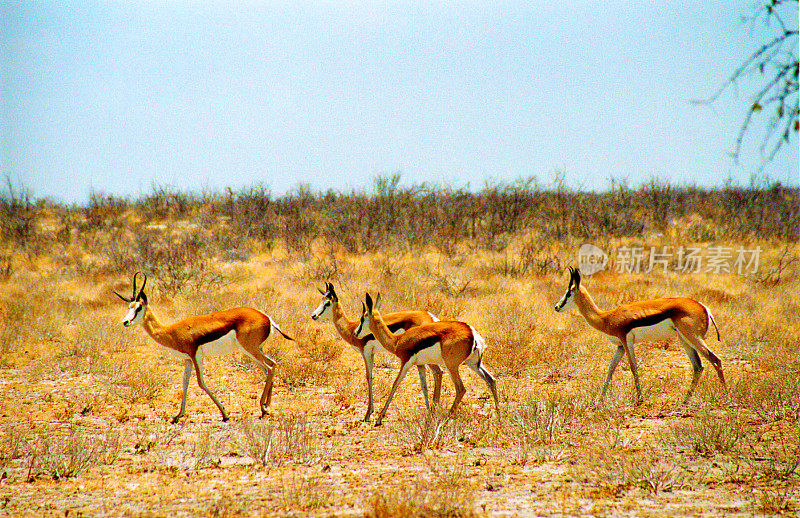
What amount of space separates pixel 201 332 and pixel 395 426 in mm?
2616

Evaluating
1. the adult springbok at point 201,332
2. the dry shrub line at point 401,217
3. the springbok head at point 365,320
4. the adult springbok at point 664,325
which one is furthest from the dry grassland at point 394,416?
the dry shrub line at point 401,217

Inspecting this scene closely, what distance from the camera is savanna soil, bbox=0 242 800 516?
15.1 ft

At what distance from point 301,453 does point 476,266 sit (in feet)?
42.0

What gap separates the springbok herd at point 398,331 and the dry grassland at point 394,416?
0.42 m

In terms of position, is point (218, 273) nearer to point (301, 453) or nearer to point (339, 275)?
point (339, 275)

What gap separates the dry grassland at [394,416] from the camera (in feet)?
15.3

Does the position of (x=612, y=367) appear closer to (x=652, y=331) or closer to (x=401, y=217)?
(x=652, y=331)

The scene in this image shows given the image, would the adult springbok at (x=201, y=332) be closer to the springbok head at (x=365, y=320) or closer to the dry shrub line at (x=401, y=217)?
the springbok head at (x=365, y=320)

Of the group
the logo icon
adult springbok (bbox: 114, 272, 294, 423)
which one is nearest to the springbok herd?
adult springbok (bbox: 114, 272, 294, 423)

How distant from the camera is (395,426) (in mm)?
6742

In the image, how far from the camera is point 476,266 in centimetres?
1789

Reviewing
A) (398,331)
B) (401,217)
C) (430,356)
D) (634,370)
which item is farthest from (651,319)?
(401,217)

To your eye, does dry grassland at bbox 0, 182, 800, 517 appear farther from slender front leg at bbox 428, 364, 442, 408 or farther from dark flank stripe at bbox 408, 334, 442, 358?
Answer: dark flank stripe at bbox 408, 334, 442, 358

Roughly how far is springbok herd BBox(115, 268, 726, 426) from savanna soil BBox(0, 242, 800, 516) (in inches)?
15.7
